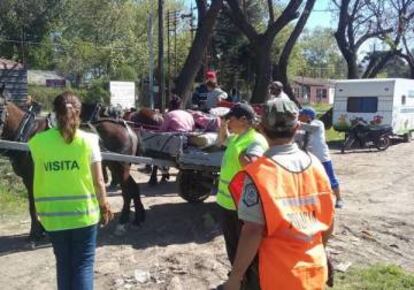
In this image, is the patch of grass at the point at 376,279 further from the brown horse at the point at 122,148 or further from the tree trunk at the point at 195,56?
the tree trunk at the point at 195,56

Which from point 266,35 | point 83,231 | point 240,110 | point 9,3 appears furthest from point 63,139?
point 9,3

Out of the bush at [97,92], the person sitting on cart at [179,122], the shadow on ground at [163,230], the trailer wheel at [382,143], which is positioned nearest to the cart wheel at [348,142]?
the trailer wheel at [382,143]

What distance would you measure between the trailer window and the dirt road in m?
11.2

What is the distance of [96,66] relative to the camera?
55.6 meters

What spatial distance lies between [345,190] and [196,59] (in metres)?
6.63

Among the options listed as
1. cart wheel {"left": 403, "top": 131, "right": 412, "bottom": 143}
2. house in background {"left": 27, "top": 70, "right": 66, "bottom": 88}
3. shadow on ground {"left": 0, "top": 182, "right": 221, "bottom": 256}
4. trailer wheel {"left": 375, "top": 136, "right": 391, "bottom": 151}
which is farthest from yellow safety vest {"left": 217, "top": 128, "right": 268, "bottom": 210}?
house in background {"left": 27, "top": 70, "right": 66, "bottom": 88}

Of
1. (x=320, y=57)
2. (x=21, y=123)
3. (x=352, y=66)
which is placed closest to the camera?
(x=21, y=123)

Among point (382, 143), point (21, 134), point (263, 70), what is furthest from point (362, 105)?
point (21, 134)

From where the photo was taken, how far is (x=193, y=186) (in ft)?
32.3

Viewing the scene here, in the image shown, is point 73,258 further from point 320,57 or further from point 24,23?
point 320,57

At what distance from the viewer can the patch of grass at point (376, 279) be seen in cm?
603

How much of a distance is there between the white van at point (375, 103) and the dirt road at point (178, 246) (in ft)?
36.2

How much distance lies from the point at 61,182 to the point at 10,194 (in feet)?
21.2

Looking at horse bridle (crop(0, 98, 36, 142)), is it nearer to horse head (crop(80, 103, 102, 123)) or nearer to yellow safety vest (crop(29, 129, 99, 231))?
horse head (crop(80, 103, 102, 123))
